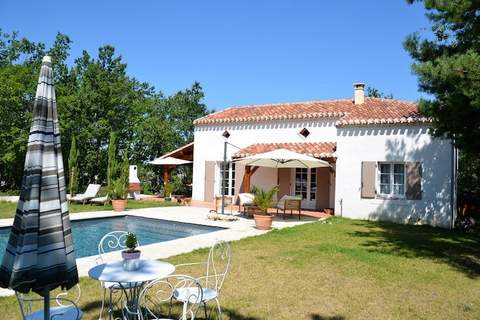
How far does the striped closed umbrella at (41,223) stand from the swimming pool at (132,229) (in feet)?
27.1

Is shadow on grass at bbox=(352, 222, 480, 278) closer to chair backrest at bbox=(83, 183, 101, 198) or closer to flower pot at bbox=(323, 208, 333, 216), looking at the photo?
flower pot at bbox=(323, 208, 333, 216)

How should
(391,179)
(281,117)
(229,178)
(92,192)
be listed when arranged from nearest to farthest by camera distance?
(391,179), (281,117), (92,192), (229,178)

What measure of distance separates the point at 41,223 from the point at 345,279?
5.59 metres

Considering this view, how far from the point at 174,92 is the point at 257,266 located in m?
33.4

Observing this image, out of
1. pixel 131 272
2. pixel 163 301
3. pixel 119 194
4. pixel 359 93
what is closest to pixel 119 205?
pixel 119 194

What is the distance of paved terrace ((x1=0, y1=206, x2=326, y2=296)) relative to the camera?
848 cm

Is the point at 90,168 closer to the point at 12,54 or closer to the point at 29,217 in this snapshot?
the point at 12,54

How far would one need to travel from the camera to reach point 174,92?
3947 cm

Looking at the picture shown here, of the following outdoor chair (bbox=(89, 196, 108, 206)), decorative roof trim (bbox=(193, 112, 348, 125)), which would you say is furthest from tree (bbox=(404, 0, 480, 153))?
outdoor chair (bbox=(89, 196, 108, 206))

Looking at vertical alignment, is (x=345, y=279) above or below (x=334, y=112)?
below

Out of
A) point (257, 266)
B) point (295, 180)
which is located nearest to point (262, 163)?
point (295, 180)

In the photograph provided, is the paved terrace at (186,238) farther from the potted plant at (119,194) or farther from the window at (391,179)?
the window at (391,179)

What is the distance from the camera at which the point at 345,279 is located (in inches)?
281

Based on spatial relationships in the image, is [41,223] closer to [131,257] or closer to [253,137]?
[131,257]
